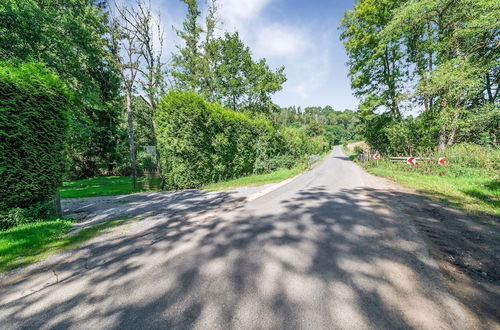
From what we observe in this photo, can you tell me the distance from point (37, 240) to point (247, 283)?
5.17 metres

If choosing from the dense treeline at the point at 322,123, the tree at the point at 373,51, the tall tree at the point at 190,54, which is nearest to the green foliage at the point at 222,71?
the tall tree at the point at 190,54

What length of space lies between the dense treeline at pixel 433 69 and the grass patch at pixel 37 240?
18.3 meters

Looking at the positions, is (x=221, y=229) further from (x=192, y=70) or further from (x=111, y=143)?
(x=111, y=143)

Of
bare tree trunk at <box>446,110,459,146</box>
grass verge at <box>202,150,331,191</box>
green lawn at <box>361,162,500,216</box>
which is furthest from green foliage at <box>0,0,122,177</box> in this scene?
bare tree trunk at <box>446,110,459,146</box>

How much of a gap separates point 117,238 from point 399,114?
22.8 metres

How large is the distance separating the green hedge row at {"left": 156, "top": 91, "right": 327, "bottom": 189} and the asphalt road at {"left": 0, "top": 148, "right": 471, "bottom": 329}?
6346mm

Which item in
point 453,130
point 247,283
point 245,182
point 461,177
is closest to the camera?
point 247,283

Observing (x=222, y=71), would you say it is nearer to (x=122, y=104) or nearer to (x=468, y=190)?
(x=122, y=104)

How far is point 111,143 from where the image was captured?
22891 mm

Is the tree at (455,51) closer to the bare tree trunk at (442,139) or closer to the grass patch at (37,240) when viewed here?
the bare tree trunk at (442,139)

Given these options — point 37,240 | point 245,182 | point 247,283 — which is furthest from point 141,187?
point 247,283

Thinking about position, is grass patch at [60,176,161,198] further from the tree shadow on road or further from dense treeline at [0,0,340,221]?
the tree shadow on road

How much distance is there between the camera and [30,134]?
16.5 ft

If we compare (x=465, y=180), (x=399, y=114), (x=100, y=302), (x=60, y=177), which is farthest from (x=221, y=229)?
(x=399, y=114)
